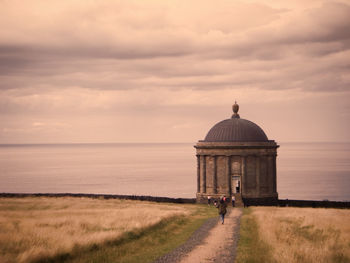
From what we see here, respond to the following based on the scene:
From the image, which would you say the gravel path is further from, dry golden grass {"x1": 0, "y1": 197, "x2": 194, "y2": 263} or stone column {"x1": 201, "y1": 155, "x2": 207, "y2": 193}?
stone column {"x1": 201, "y1": 155, "x2": 207, "y2": 193}

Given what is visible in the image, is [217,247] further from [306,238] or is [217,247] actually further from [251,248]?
[306,238]

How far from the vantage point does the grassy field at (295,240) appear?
18.6 m

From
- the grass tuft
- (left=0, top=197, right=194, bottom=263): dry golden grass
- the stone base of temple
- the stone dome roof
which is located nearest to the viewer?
(left=0, top=197, right=194, bottom=263): dry golden grass

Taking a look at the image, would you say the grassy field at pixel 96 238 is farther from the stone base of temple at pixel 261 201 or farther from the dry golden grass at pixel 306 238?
the stone base of temple at pixel 261 201

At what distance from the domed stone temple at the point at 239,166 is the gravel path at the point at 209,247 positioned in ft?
73.5

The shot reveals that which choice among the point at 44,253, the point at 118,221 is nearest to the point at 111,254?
the point at 44,253

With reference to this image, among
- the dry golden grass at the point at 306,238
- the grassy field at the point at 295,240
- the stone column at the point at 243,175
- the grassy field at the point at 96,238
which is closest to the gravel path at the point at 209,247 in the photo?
the grassy field at the point at 295,240

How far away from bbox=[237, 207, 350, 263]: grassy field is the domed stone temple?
59.6 ft

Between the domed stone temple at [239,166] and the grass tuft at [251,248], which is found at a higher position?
the domed stone temple at [239,166]

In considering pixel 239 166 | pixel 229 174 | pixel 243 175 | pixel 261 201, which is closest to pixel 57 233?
pixel 229 174

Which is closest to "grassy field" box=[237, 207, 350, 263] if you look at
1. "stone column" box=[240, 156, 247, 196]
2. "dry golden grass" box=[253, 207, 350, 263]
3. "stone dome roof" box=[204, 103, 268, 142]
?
"dry golden grass" box=[253, 207, 350, 263]

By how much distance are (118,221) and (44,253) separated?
10587mm

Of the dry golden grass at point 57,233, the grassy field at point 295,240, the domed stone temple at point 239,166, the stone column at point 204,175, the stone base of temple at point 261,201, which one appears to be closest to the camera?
the dry golden grass at point 57,233

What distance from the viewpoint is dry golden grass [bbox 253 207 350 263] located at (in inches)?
733
